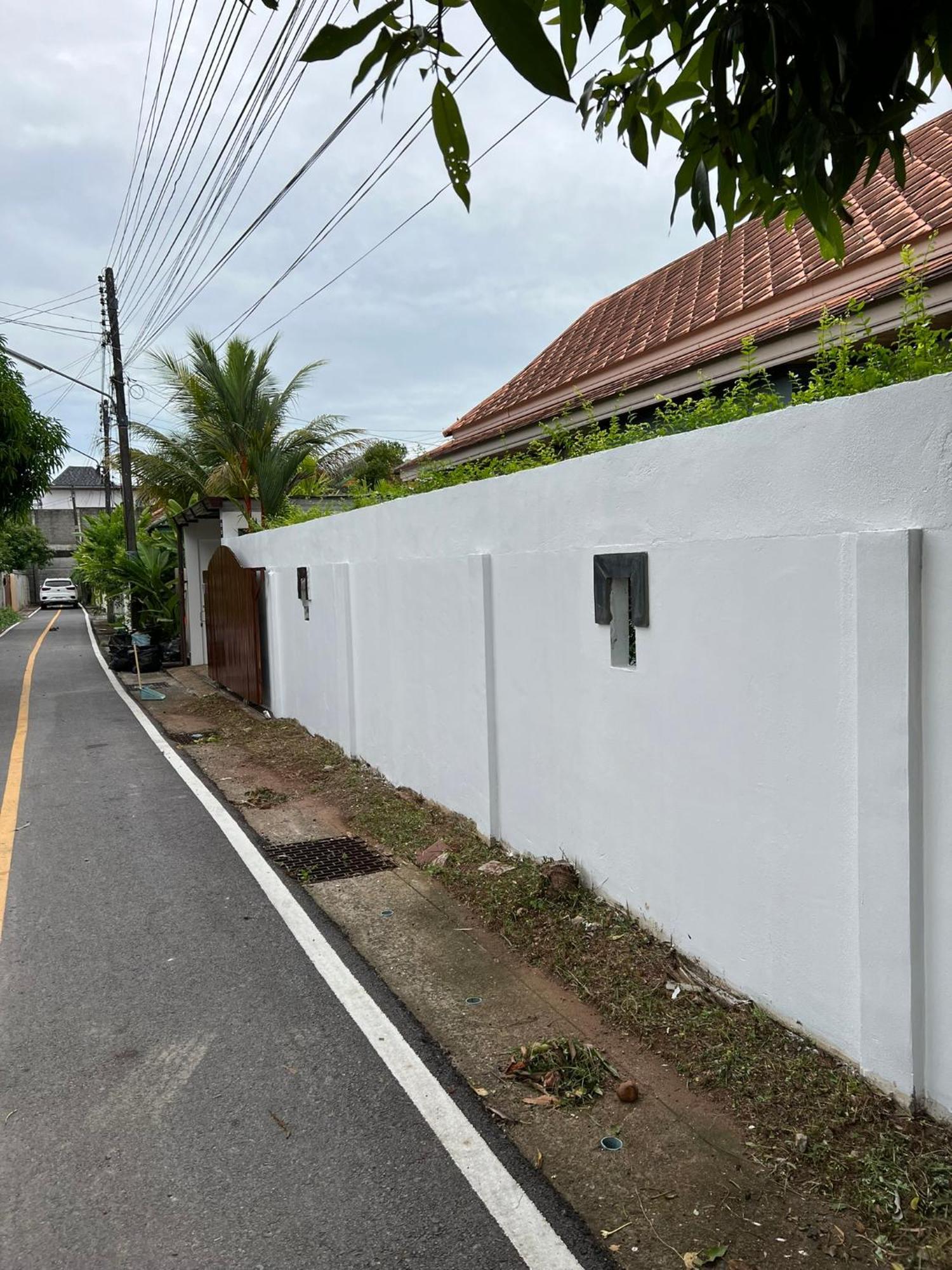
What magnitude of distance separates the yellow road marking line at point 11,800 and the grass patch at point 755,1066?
2.68m

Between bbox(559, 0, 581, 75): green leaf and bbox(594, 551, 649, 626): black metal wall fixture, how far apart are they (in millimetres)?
2869

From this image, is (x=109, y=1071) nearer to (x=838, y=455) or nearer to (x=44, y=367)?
(x=838, y=455)

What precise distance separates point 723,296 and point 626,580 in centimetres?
457

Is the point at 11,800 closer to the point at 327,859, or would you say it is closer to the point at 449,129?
the point at 327,859

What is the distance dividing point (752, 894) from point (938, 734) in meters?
1.19

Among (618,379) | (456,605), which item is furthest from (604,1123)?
(618,379)

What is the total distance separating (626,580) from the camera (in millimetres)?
4672

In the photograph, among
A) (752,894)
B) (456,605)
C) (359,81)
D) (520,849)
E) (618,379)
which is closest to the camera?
(359,81)

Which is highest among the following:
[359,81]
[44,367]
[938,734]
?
[44,367]

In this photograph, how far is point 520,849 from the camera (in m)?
5.93

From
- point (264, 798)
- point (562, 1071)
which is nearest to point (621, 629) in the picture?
point (562, 1071)

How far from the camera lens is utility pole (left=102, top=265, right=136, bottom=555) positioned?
2342 cm

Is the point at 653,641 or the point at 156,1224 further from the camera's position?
the point at 653,641

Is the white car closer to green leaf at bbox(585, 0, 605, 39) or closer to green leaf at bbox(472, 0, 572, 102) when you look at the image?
green leaf at bbox(585, 0, 605, 39)
